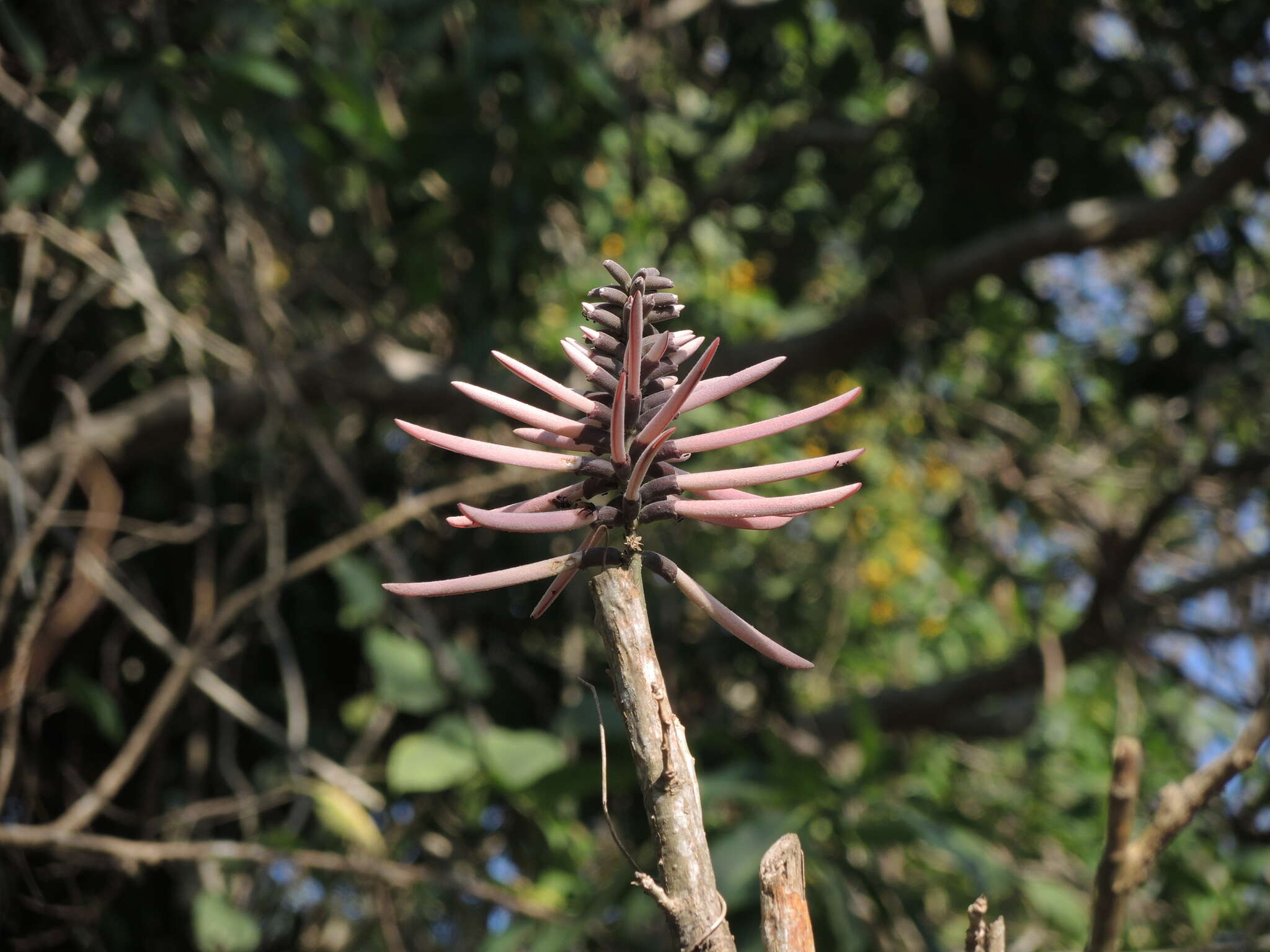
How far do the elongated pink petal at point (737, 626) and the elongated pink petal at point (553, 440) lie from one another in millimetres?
89

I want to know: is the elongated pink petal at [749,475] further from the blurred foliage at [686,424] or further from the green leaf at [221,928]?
the green leaf at [221,928]

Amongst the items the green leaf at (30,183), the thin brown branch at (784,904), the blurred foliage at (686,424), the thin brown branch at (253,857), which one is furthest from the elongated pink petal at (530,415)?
the green leaf at (30,183)

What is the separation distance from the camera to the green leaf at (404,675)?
284 centimetres

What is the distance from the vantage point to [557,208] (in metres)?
4.32

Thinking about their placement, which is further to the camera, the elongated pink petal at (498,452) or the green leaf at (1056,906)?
the green leaf at (1056,906)

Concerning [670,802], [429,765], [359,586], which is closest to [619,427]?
[670,802]

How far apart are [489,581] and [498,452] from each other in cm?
8

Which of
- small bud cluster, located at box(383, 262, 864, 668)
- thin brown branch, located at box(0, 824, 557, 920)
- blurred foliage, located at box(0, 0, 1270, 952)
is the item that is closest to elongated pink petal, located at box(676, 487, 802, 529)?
small bud cluster, located at box(383, 262, 864, 668)

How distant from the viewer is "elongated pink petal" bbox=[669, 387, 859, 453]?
584 millimetres

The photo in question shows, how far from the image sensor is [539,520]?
0.59m

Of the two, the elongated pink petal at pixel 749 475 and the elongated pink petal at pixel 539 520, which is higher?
the elongated pink petal at pixel 749 475

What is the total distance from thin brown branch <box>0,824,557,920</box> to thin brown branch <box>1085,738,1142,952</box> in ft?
6.09

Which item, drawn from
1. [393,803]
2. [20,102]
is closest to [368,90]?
[20,102]

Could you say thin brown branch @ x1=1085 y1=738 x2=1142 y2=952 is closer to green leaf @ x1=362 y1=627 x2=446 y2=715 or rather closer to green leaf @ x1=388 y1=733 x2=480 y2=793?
green leaf @ x1=388 y1=733 x2=480 y2=793
